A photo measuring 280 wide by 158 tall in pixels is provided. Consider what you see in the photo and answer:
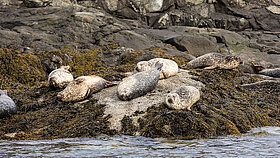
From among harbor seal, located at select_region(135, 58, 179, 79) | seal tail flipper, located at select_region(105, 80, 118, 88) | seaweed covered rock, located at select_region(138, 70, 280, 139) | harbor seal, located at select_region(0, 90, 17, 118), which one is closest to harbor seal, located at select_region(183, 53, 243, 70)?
seaweed covered rock, located at select_region(138, 70, 280, 139)

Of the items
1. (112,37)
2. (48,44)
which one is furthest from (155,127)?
(112,37)

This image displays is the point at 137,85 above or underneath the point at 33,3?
underneath

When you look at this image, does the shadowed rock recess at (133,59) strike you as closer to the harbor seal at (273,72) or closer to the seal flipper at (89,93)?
the seal flipper at (89,93)

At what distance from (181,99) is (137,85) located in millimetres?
1040

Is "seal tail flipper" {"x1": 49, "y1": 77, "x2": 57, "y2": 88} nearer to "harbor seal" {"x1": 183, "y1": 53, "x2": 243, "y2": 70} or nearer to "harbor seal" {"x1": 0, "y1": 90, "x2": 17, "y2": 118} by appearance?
"harbor seal" {"x1": 0, "y1": 90, "x2": 17, "y2": 118}

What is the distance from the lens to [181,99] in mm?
5297

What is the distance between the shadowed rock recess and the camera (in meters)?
5.06

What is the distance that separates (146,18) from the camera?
19625mm

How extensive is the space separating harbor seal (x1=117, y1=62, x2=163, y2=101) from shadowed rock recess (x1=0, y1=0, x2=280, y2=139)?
12 centimetres

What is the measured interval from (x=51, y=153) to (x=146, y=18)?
1710 centimetres

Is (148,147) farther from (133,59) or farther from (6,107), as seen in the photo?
(133,59)

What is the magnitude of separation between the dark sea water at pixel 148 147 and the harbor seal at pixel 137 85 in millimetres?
1347

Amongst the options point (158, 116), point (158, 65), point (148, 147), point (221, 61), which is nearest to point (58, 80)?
point (158, 65)

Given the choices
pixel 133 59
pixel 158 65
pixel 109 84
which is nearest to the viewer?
pixel 109 84
